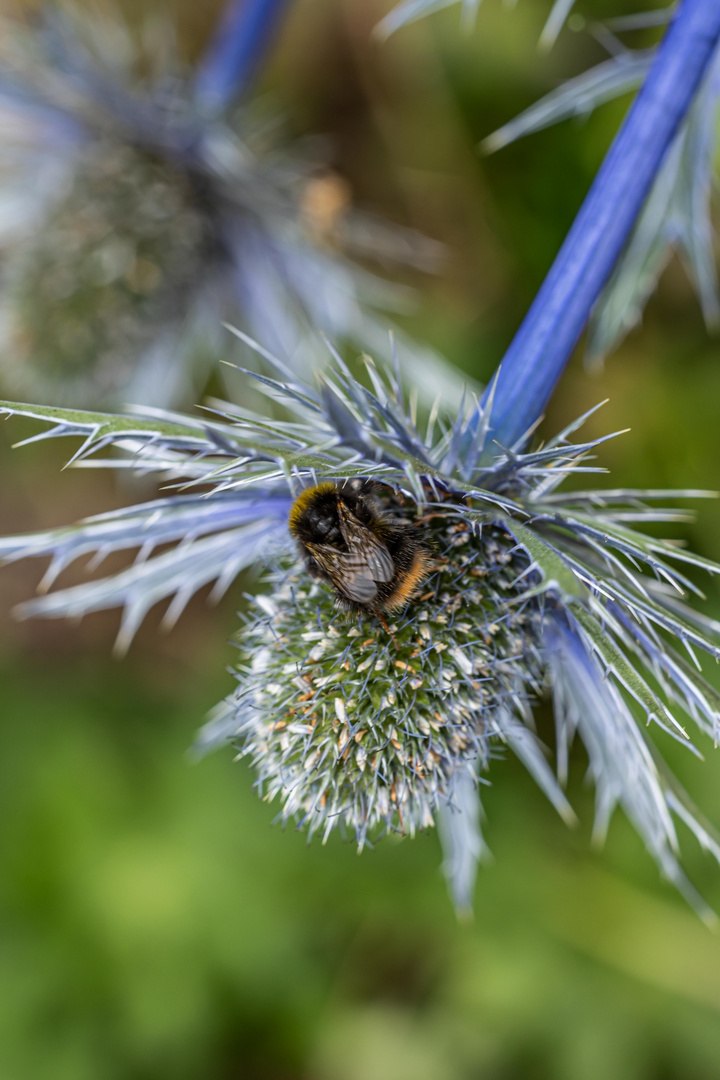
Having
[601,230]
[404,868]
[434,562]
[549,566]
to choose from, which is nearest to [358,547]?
[434,562]

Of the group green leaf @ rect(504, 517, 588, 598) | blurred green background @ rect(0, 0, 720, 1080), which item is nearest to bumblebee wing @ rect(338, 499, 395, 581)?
green leaf @ rect(504, 517, 588, 598)

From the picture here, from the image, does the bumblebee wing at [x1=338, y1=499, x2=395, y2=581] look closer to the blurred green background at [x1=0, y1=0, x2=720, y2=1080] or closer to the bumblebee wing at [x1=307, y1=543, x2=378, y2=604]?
the bumblebee wing at [x1=307, y1=543, x2=378, y2=604]

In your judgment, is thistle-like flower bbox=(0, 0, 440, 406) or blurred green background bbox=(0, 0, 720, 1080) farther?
blurred green background bbox=(0, 0, 720, 1080)

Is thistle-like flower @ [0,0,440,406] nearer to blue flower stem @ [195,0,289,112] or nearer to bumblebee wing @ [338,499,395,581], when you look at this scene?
blue flower stem @ [195,0,289,112]

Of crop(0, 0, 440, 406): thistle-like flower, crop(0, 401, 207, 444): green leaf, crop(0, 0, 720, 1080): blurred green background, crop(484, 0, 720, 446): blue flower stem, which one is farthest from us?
crop(0, 0, 720, 1080): blurred green background

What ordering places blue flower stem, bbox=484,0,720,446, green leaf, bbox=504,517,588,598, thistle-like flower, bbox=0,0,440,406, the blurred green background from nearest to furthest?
1. green leaf, bbox=504,517,588,598
2. blue flower stem, bbox=484,0,720,446
3. thistle-like flower, bbox=0,0,440,406
4. the blurred green background

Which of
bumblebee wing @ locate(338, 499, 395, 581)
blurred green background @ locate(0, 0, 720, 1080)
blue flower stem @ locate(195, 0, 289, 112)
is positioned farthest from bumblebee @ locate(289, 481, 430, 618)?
blurred green background @ locate(0, 0, 720, 1080)

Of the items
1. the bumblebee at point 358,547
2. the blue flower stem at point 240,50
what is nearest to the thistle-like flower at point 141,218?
the blue flower stem at point 240,50

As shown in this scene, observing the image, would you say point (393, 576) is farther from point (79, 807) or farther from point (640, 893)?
point (79, 807)

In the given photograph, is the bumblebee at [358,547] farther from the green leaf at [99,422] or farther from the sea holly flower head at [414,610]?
the green leaf at [99,422]

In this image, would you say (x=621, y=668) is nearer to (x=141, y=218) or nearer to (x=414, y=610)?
(x=414, y=610)

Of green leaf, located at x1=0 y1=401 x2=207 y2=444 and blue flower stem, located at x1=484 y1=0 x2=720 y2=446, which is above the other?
blue flower stem, located at x1=484 y1=0 x2=720 y2=446
